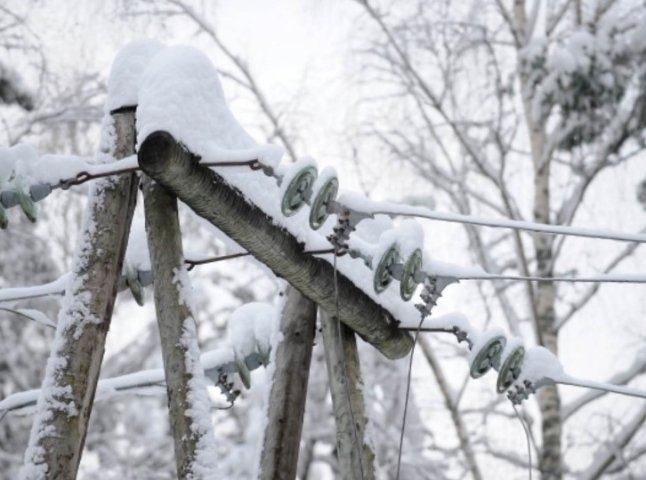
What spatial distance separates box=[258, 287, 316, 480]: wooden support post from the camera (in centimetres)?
327

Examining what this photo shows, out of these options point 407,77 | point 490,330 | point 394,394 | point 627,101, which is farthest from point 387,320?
point 394,394

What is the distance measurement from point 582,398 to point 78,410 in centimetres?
680

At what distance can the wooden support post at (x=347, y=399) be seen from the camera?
340 centimetres

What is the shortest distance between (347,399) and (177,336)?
0.78m

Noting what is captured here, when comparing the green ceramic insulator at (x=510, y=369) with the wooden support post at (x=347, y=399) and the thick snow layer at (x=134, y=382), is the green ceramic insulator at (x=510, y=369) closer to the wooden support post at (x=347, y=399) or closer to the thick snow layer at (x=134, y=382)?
the wooden support post at (x=347, y=399)

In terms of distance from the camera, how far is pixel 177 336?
9.37ft

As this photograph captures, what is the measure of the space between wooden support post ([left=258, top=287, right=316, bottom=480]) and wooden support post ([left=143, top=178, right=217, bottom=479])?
54 centimetres

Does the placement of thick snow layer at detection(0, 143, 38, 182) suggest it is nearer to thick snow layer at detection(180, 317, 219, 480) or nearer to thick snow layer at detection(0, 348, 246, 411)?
thick snow layer at detection(180, 317, 219, 480)

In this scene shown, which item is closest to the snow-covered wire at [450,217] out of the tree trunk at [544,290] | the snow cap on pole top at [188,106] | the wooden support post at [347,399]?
the snow cap on pole top at [188,106]

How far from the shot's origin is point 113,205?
298cm

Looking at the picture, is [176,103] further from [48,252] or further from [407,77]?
[48,252]

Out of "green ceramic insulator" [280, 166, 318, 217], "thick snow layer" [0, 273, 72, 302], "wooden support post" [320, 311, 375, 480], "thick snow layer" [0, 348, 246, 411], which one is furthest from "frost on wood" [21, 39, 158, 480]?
"wooden support post" [320, 311, 375, 480]

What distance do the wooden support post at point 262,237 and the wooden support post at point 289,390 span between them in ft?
0.45

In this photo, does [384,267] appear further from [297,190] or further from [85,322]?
[85,322]
